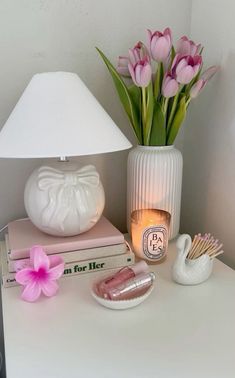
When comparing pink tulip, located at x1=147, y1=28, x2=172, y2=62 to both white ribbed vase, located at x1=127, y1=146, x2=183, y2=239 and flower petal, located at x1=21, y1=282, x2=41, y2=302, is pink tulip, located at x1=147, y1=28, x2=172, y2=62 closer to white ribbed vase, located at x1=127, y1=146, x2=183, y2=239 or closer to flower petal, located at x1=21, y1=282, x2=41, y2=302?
white ribbed vase, located at x1=127, y1=146, x2=183, y2=239

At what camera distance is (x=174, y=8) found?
3.31 ft

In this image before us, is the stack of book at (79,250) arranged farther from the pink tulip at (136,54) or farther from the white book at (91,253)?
the pink tulip at (136,54)

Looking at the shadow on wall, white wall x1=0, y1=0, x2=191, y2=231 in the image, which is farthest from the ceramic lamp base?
the shadow on wall

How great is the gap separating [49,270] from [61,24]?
2.08 ft

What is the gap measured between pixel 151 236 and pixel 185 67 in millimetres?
386

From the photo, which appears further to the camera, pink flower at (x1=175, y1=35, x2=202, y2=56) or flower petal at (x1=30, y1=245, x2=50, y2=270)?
pink flower at (x1=175, y1=35, x2=202, y2=56)

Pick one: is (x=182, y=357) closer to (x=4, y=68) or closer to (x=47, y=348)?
(x=47, y=348)

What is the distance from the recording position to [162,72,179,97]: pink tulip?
31.3 inches

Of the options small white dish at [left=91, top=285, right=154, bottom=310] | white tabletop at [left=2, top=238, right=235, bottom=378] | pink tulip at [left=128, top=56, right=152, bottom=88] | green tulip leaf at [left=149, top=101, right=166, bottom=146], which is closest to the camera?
white tabletop at [left=2, top=238, right=235, bottom=378]

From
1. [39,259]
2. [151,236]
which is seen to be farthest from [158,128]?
[39,259]

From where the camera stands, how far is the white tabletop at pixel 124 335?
0.52 metres

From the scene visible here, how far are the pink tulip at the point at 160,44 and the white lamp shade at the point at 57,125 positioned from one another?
0.20m

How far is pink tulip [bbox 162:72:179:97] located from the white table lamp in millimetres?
168

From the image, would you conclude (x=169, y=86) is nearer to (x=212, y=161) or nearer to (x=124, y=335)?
(x=212, y=161)
